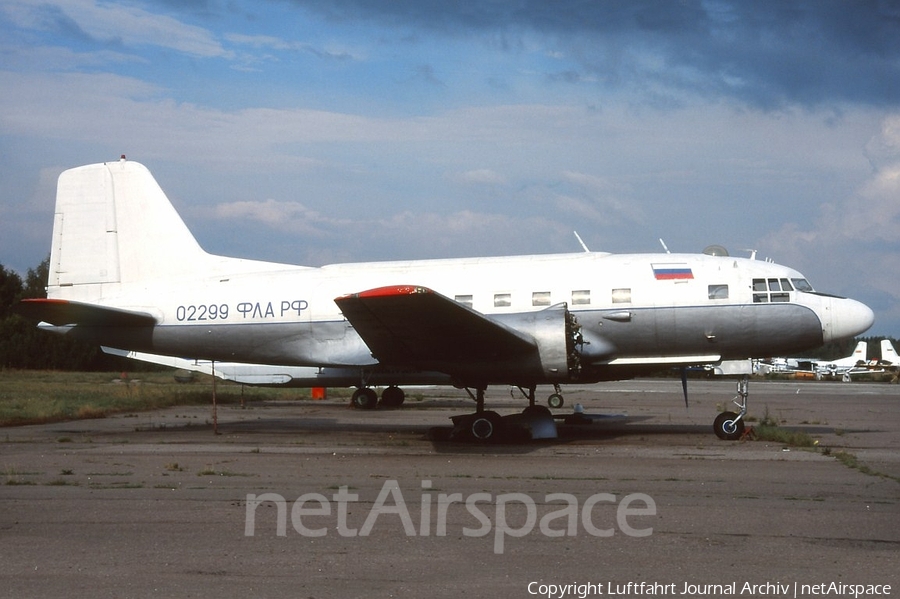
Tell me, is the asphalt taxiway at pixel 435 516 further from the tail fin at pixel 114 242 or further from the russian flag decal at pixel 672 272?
the tail fin at pixel 114 242

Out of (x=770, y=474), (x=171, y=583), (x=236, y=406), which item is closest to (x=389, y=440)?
(x=770, y=474)

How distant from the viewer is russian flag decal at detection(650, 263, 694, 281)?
16734 mm

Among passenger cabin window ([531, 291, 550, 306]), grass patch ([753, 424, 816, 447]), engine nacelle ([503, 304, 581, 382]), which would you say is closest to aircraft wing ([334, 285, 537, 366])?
engine nacelle ([503, 304, 581, 382])

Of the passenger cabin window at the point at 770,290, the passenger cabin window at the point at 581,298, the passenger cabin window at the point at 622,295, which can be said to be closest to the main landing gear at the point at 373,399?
the passenger cabin window at the point at 581,298

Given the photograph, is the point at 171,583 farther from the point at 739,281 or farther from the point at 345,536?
the point at 739,281

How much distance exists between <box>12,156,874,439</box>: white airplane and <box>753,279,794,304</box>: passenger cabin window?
0.03m

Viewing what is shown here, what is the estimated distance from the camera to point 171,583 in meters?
6.40

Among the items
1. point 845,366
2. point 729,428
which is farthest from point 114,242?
point 845,366

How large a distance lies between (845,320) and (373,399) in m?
14.0

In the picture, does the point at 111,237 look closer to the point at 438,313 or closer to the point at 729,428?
the point at 438,313

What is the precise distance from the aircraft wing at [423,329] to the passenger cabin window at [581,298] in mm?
1993

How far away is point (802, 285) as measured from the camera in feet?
55.6

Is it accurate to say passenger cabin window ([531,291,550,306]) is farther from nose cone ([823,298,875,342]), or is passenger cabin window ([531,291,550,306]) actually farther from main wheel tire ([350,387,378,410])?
main wheel tire ([350,387,378,410])

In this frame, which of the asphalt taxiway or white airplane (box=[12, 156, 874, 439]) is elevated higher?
white airplane (box=[12, 156, 874, 439])
